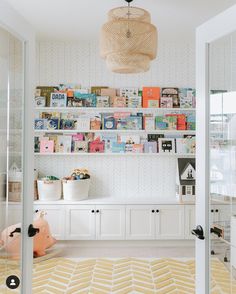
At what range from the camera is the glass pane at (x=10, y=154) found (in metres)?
1.42

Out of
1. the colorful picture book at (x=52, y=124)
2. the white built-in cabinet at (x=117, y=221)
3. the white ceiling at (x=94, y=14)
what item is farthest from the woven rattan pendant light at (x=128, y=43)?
the white built-in cabinet at (x=117, y=221)

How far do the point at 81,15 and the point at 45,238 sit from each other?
2537mm

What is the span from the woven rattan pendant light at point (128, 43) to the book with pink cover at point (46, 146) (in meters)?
1.89

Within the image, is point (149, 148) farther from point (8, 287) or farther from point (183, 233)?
point (8, 287)

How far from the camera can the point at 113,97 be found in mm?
4188

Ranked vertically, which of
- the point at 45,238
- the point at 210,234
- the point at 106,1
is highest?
the point at 106,1

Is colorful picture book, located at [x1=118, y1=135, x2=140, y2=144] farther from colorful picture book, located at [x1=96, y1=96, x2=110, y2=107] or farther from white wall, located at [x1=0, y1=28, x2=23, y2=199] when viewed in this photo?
white wall, located at [x1=0, y1=28, x2=23, y2=199]

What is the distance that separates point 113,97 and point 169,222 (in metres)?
1.84

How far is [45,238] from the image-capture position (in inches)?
135

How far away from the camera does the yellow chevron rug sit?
2.68 meters

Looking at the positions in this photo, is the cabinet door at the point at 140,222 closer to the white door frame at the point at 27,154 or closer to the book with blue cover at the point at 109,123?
the book with blue cover at the point at 109,123

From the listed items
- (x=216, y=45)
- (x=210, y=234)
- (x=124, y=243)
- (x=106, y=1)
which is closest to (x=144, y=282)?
(x=124, y=243)

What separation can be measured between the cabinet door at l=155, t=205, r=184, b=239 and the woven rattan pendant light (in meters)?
1.96

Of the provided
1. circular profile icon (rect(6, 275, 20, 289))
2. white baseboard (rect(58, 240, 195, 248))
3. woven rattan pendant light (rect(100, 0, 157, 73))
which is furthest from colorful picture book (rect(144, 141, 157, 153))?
circular profile icon (rect(6, 275, 20, 289))
